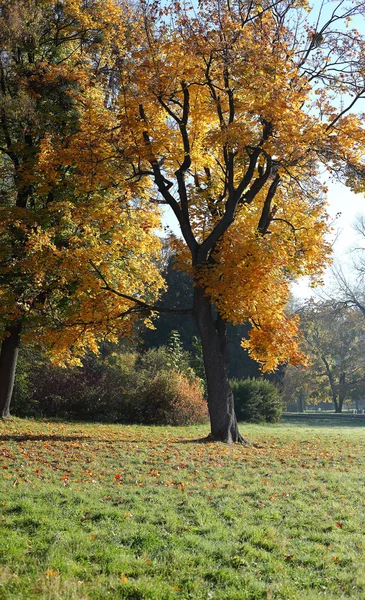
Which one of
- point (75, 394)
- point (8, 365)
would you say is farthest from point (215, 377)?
point (75, 394)

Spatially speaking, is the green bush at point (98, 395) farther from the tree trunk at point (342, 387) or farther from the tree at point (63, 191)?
the tree trunk at point (342, 387)

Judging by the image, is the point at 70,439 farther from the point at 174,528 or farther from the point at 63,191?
the point at 174,528

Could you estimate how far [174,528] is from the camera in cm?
590

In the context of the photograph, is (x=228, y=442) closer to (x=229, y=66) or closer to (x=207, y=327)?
(x=207, y=327)

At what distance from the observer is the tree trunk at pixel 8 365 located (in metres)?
17.1

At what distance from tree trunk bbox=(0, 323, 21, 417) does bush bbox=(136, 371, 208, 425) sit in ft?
17.8

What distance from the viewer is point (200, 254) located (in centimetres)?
1446

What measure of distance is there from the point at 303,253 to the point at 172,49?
5833 millimetres

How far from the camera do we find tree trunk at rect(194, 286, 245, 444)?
46.7ft

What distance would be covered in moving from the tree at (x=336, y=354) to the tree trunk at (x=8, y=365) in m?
31.7

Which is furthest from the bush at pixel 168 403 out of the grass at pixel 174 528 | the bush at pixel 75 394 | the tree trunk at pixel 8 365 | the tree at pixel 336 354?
the tree at pixel 336 354

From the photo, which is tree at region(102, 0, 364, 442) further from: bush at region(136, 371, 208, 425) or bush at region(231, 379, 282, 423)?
bush at region(231, 379, 282, 423)

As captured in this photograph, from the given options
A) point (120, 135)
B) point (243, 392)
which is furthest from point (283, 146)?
point (243, 392)

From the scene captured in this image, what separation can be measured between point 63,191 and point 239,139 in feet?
18.3
